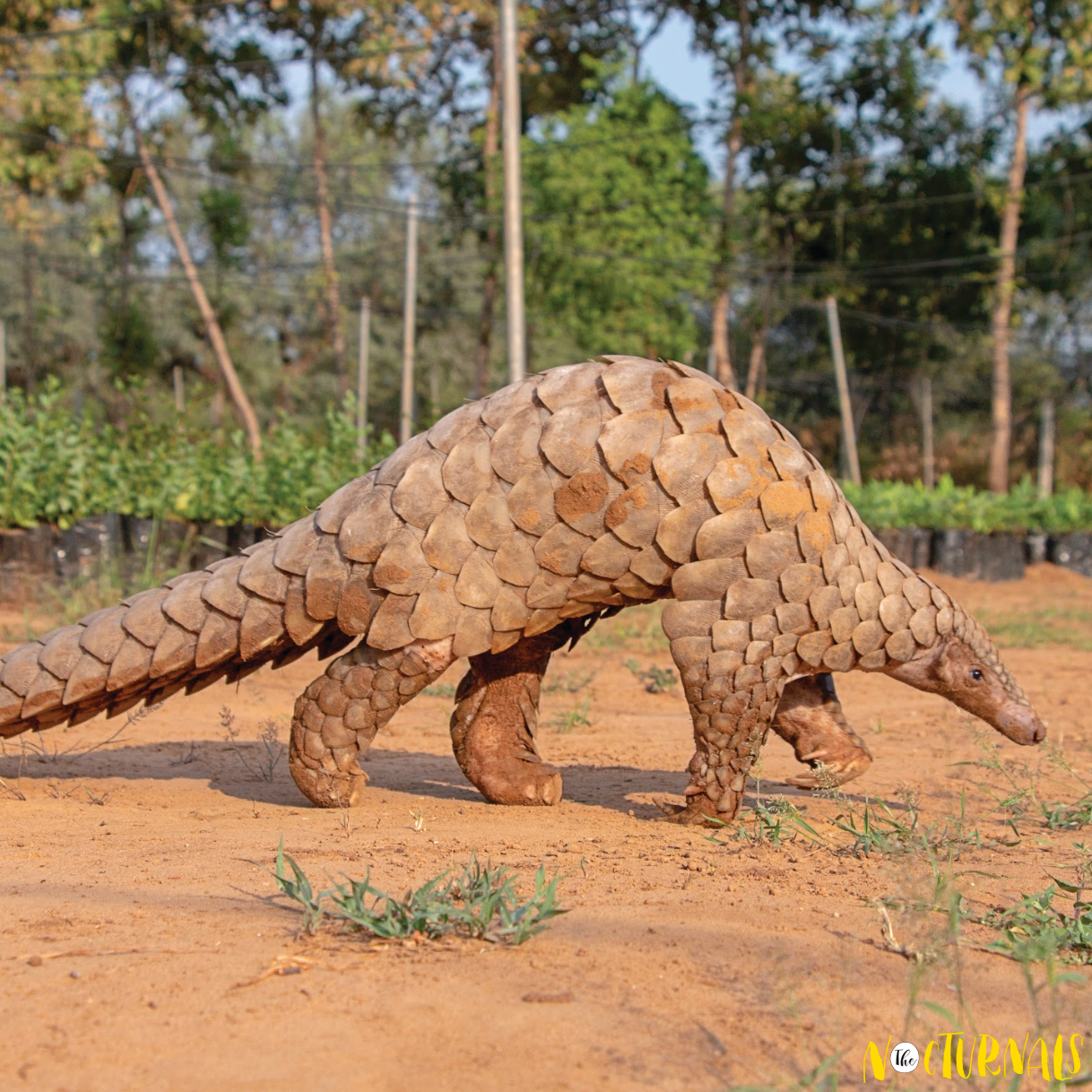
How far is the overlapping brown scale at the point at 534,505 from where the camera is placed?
4.01 meters

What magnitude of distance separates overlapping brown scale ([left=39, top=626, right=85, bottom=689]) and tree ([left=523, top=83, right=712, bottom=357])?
20653mm

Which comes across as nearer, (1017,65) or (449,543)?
(449,543)

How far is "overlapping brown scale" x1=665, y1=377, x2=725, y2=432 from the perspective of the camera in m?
4.07

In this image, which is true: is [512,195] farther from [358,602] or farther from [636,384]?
[358,602]

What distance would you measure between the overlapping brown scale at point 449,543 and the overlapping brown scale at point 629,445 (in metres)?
0.39

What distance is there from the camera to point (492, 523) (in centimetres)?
404

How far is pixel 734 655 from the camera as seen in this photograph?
160 inches

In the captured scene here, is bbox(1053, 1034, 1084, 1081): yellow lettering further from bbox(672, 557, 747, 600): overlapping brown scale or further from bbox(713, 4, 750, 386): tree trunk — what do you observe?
bbox(713, 4, 750, 386): tree trunk

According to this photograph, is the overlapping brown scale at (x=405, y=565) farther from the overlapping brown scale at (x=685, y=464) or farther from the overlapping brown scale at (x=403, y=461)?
the overlapping brown scale at (x=685, y=464)

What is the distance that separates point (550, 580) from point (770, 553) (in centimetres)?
73

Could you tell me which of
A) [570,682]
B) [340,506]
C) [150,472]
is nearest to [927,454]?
[150,472]

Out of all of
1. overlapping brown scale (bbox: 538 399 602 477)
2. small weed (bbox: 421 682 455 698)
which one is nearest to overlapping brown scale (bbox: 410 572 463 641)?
overlapping brown scale (bbox: 538 399 602 477)

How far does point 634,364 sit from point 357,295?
40.3 m

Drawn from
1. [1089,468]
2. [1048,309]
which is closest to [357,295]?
[1048,309]
